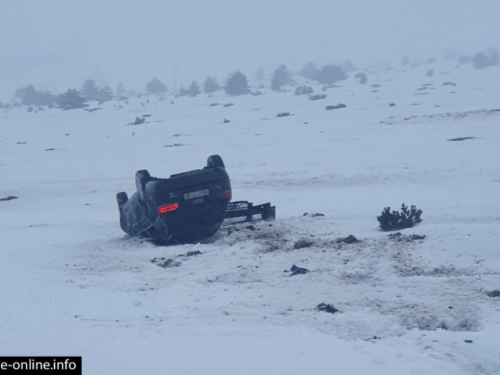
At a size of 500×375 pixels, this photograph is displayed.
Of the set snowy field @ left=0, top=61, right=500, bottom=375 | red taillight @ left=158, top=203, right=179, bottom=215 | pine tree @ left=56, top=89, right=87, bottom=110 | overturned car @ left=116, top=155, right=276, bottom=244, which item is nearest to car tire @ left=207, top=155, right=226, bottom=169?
overturned car @ left=116, top=155, right=276, bottom=244

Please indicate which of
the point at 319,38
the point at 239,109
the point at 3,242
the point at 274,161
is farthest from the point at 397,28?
the point at 3,242

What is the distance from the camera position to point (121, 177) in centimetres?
2089

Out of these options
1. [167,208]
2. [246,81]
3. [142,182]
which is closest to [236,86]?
[246,81]

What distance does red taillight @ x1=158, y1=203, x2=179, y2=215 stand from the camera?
9.80m

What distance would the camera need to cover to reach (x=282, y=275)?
778 centimetres

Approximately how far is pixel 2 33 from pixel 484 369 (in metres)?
166

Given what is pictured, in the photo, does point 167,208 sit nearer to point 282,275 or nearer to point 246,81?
point 282,275

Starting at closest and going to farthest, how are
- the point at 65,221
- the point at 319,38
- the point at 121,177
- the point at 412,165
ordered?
the point at 65,221 → the point at 412,165 → the point at 121,177 → the point at 319,38

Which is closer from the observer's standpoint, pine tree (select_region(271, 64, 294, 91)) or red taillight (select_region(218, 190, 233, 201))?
red taillight (select_region(218, 190, 233, 201))

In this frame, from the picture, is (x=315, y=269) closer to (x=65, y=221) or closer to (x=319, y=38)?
(x=65, y=221)

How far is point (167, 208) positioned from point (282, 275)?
2.71 m

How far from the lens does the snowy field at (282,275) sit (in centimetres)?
529

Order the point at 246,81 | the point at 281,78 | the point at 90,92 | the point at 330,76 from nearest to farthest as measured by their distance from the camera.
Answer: the point at 246,81, the point at 330,76, the point at 281,78, the point at 90,92

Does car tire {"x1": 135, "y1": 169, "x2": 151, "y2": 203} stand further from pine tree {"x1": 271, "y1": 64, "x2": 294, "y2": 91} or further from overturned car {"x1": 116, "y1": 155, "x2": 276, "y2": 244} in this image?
pine tree {"x1": 271, "y1": 64, "x2": 294, "y2": 91}
